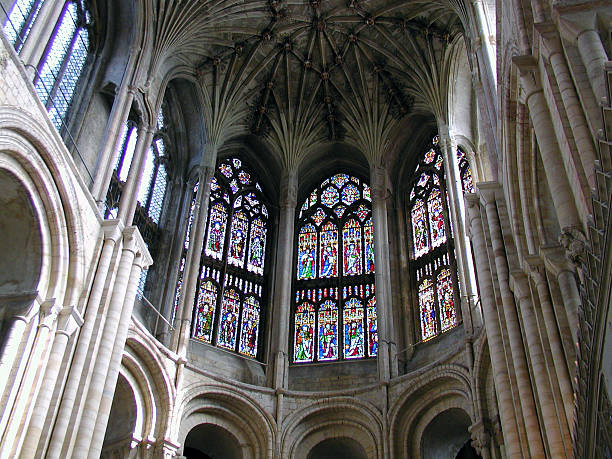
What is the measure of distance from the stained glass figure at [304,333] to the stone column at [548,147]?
419 inches

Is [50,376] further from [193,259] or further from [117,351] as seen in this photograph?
[193,259]

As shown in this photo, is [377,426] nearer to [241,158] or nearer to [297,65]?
[241,158]

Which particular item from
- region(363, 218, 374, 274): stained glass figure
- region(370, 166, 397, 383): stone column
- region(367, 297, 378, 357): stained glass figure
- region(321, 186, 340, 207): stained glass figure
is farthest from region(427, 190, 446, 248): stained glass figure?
region(321, 186, 340, 207): stained glass figure

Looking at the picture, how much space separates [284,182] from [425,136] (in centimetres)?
437

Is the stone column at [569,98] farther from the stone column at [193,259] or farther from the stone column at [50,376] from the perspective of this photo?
the stone column at [193,259]

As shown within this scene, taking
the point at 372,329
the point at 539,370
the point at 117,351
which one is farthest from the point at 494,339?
the point at 372,329

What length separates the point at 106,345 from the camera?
11.4m

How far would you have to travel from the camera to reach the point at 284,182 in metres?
19.9

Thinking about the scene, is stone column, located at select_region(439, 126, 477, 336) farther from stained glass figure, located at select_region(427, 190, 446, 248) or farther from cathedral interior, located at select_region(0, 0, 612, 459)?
stained glass figure, located at select_region(427, 190, 446, 248)

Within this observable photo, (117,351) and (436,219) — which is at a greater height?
(436,219)

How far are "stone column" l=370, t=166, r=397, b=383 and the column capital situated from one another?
228 centimetres

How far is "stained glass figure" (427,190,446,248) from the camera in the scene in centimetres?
1753

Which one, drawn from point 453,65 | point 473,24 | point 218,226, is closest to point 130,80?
point 218,226

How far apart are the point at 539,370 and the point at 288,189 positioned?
1160 cm
